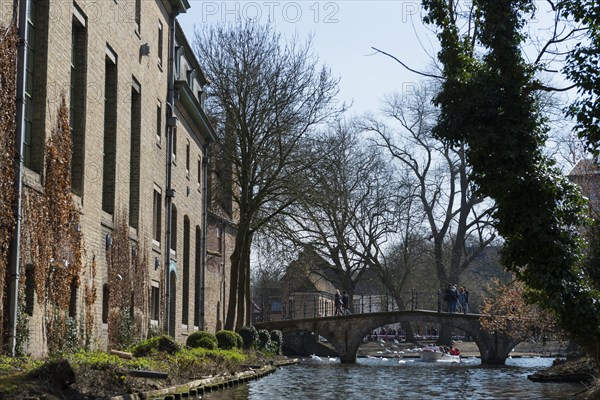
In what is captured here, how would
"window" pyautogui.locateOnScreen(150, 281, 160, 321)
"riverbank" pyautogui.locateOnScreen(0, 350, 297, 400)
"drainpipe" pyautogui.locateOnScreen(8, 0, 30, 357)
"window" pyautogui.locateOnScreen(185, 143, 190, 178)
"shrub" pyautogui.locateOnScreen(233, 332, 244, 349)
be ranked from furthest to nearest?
"window" pyautogui.locateOnScreen(185, 143, 190, 178) → "shrub" pyautogui.locateOnScreen(233, 332, 244, 349) → "window" pyautogui.locateOnScreen(150, 281, 160, 321) → "drainpipe" pyautogui.locateOnScreen(8, 0, 30, 357) → "riverbank" pyautogui.locateOnScreen(0, 350, 297, 400)

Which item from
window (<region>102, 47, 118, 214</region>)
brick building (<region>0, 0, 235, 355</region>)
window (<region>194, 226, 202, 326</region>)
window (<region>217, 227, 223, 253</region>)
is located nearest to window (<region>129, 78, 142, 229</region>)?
brick building (<region>0, 0, 235, 355</region>)

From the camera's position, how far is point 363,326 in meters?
47.1

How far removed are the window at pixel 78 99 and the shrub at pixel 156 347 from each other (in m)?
3.93

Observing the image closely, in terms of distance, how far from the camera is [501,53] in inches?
672

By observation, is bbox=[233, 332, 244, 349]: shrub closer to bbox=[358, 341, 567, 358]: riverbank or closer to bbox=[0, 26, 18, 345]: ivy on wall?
bbox=[0, 26, 18, 345]: ivy on wall

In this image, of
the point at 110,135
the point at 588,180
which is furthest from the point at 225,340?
the point at 588,180

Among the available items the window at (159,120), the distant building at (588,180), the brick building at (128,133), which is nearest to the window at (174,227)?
the brick building at (128,133)

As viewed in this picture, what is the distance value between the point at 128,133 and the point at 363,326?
26036 mm

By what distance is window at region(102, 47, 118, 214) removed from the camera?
71.6 feet

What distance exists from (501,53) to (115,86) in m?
9.45

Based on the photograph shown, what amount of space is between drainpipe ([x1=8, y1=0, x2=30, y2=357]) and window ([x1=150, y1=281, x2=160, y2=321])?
11.8 meters

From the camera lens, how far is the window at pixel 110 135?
71.6ft

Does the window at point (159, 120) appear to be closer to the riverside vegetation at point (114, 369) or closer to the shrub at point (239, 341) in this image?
the riverside vegetation at point (114, 369)

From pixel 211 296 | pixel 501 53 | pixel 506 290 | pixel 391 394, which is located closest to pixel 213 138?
pixel 211 296
